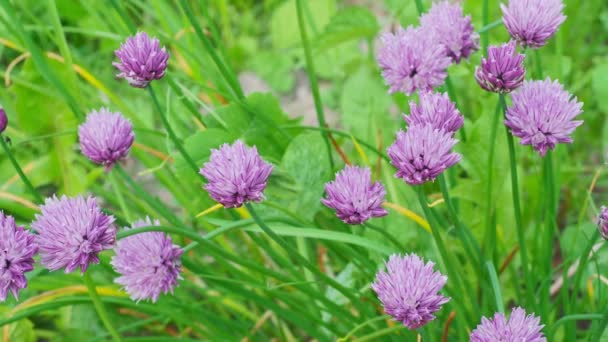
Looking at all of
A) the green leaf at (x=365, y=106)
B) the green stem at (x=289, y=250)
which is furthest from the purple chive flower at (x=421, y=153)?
the green leaf at (x=365, y=106)

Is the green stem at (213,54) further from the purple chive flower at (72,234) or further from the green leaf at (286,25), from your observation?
the green leaf at (286,25)

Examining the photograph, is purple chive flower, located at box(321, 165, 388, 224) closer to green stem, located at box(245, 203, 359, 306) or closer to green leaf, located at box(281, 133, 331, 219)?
green stem, located at box(245, 203, 359, 306)

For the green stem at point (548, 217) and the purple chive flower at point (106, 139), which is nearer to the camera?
the purple chive flower at point (106, 139)

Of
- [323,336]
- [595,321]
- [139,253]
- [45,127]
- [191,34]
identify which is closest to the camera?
[139,253]

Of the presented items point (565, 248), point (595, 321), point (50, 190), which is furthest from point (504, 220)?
point (50, 190)

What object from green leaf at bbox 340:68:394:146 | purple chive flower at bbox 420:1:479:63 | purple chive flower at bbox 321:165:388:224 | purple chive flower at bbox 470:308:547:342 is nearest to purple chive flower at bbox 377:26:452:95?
purple chive flower at bbox 420:1:479:63

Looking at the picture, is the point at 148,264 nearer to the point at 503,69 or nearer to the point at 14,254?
the point at 14,254

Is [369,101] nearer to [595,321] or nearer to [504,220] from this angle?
[504,220]
